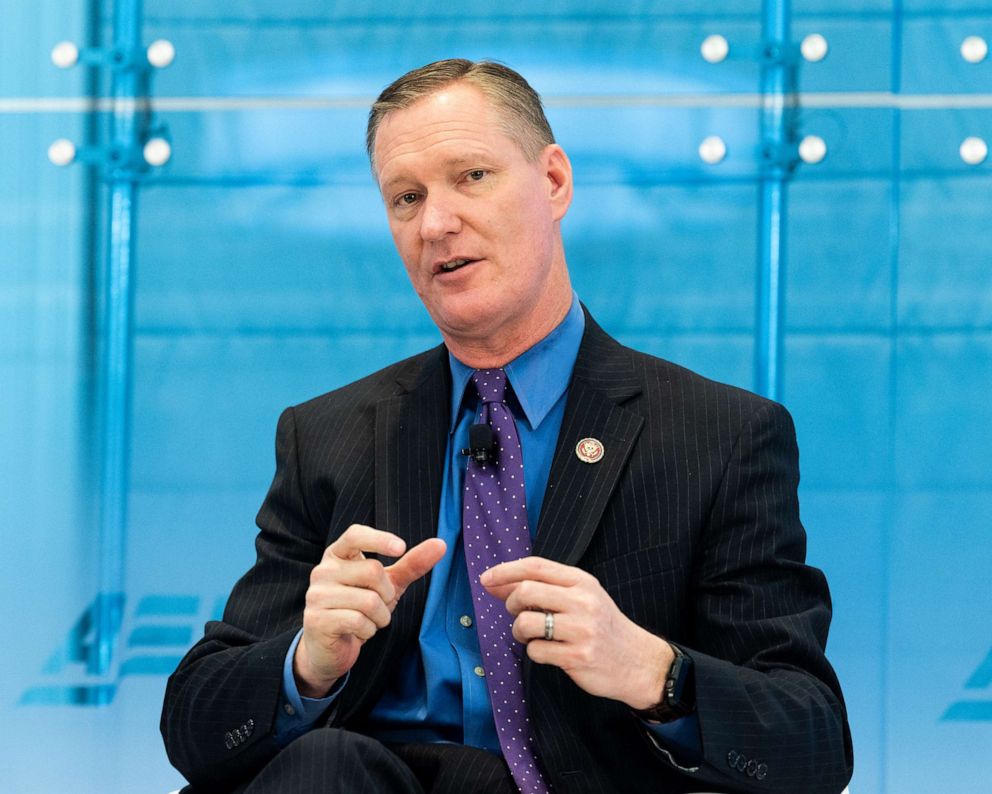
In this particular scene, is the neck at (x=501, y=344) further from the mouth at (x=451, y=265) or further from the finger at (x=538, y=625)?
the finger at (x=538, y=625)

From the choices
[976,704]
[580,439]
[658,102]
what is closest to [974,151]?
[658,102]

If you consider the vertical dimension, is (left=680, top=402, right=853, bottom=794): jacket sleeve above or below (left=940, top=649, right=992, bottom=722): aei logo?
above

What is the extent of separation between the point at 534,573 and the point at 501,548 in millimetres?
336

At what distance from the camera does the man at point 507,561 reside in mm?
1702

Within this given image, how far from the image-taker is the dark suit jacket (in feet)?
5.89

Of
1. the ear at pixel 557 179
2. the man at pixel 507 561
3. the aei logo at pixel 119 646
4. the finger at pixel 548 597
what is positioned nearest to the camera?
the finger at pixel 548 597

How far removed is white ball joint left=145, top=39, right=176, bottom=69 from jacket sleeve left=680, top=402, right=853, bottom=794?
2.17m

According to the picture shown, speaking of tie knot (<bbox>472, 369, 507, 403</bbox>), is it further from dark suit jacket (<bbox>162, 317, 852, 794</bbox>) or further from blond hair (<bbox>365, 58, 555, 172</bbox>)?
blond hair (<bbox>365, 58, 555, 172</bbox>)

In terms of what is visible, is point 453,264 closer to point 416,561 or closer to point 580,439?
point 580,439

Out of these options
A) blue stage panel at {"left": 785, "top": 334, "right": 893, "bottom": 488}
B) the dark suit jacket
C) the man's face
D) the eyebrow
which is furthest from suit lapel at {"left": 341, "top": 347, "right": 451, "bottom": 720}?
blue stage panel at {"left": 785, "top": 334, "right": 893, "bottom": 488}

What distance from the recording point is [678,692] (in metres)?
1.70

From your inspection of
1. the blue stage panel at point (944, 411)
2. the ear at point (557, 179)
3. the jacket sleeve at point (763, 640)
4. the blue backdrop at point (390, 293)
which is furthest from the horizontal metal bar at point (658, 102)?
the jacket sleeve at point (763, 640)

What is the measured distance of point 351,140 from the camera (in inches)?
138

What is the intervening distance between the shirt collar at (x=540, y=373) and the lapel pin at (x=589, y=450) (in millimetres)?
98
